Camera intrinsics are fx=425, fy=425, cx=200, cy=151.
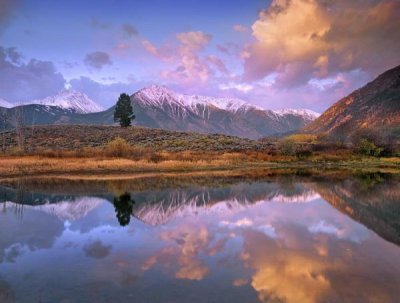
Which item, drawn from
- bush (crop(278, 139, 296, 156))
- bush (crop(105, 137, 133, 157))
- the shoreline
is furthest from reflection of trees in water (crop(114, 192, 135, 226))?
bush (crop(278, 139, 296, 156))

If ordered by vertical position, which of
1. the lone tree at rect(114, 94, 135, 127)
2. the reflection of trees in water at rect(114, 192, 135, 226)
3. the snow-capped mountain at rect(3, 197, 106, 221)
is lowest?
the snow-capped mountain at rect(3, 197, 106, 221)

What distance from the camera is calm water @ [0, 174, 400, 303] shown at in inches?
453

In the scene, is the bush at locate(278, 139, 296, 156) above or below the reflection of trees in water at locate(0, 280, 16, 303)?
above

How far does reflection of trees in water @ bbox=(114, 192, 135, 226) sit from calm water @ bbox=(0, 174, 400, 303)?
100 millimetres

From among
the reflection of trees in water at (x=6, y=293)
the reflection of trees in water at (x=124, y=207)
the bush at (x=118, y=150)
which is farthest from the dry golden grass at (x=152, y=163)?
the reflection of trees in water at (x=6, y=293)

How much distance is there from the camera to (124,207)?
26141mm

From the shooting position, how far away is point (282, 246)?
54.2 feet

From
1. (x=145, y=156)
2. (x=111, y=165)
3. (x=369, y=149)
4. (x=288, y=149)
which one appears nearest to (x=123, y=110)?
(x=288, y=149)

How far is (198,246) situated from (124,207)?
1072cm

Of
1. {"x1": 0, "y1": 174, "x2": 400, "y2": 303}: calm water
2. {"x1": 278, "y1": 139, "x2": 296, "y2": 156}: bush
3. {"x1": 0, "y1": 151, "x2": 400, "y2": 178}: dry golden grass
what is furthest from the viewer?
{"x1": 278, "y1": 139, "x2": 296, "y2": 156}: bush

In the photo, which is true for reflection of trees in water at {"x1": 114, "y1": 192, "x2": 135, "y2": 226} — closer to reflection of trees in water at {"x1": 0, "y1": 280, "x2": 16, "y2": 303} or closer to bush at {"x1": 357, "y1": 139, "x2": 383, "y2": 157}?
reflection of trees in water at {"x1": 0, "y1": 280, "x2": 16, "y2": 303}

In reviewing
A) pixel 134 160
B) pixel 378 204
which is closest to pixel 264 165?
pixel 134 160

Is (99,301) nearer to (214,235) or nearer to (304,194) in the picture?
(214,235)

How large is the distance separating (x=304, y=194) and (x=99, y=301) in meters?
24.2
